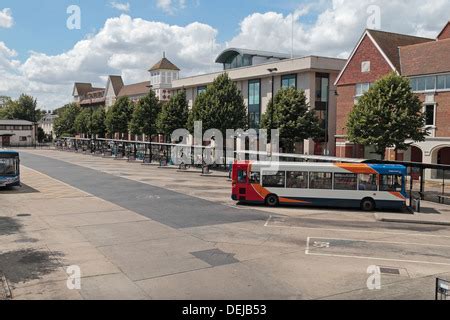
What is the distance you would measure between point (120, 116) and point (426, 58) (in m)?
49.7

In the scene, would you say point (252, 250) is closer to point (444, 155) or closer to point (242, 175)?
point (242, 175)

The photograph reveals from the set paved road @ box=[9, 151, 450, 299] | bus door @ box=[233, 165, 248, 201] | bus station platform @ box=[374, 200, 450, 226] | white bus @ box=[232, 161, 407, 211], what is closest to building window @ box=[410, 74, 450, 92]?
bus station platform @ box=[374, 200, 450, 226]

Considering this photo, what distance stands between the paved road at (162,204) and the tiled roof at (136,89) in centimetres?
5705

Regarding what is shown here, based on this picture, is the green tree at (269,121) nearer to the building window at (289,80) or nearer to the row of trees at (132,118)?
the building window at (289,80)

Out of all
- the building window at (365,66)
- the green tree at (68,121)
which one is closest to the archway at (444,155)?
the building window at (365,66)

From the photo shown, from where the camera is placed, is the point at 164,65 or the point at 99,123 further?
the point at 99,123

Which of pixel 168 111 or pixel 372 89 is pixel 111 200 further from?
pixel 168 111

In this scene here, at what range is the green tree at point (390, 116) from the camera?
106 ft

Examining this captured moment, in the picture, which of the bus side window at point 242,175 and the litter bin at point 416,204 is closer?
the litter bin at point 416,204

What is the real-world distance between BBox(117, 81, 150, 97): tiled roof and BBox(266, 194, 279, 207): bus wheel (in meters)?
68.5

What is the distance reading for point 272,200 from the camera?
85.9 feet

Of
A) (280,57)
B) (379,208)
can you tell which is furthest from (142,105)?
(379,208)

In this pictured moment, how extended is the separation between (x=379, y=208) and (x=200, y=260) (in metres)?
15.5

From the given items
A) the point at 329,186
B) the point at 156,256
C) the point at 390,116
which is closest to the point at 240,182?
the point at 329,186
